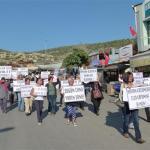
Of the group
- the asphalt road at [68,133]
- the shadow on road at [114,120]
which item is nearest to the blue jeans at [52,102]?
the asphalt road at [68,133]

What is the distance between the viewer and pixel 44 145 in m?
11.6

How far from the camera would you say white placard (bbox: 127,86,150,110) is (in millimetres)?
11672

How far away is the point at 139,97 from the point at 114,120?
412cm

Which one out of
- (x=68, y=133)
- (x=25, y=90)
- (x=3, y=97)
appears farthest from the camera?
(x=3, y=97)

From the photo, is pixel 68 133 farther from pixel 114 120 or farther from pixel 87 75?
pixel 87 75

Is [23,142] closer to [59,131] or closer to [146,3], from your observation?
[59,131]

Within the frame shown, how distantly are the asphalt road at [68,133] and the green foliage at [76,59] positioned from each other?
43.8 meters

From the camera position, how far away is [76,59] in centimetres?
6322

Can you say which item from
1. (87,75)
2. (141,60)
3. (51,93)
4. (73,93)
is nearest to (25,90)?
(51,93)

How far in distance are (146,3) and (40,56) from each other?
154 feet

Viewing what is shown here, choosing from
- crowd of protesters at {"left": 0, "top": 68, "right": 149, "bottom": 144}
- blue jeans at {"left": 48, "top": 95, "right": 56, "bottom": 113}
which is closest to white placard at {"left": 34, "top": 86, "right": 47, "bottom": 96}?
crowd of protesters at {"left": 0, "top": 68, "right": 149, "bottom": 144}

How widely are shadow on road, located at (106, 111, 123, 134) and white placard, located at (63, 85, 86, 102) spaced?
1298mm

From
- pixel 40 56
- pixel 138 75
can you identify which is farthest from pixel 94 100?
pixel 40 56

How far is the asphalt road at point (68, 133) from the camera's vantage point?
1129 cm
